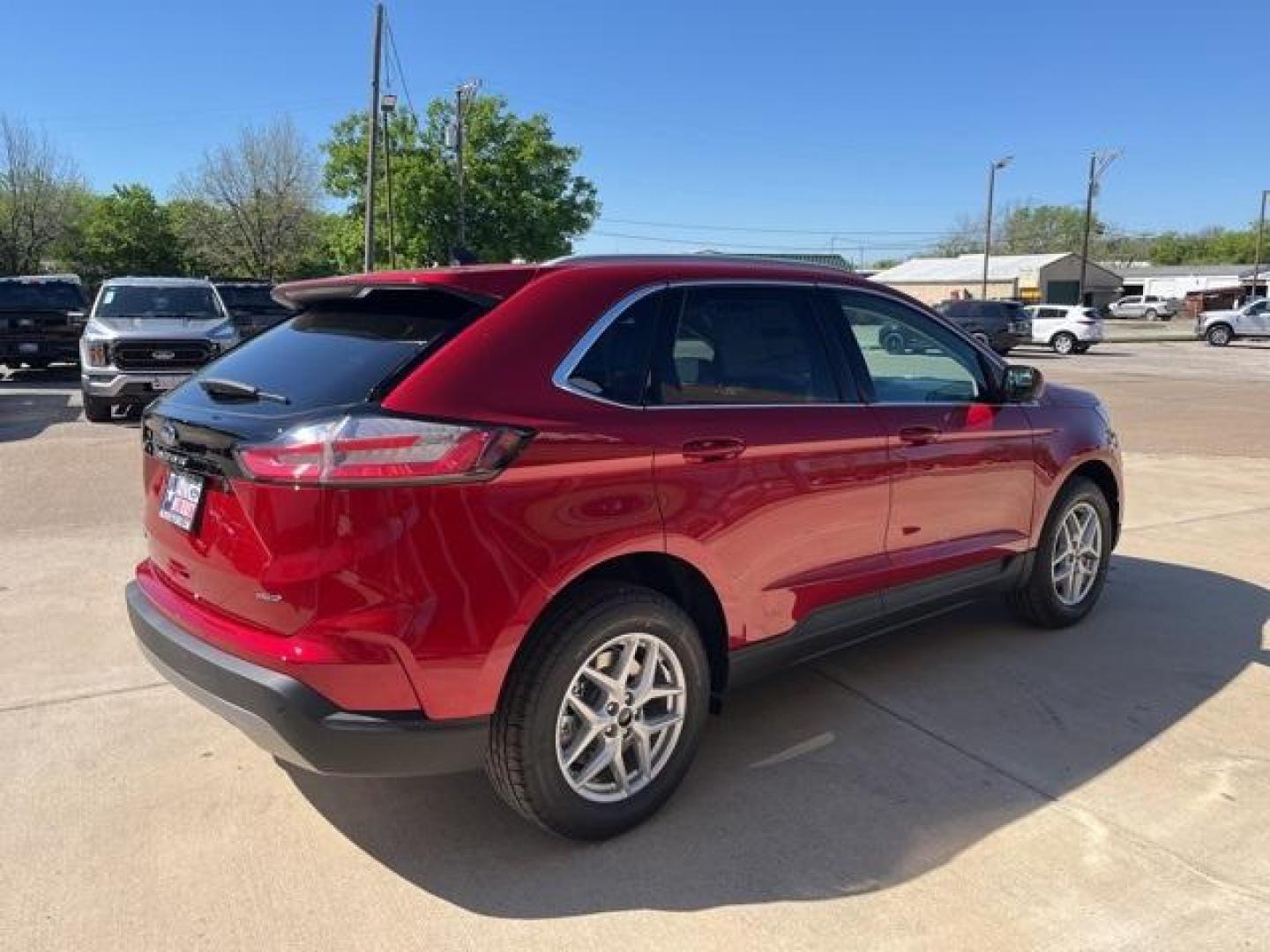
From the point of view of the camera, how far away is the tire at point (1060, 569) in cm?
480

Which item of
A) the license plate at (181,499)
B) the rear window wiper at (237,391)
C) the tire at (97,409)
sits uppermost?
the rear window wiper at (237,391)

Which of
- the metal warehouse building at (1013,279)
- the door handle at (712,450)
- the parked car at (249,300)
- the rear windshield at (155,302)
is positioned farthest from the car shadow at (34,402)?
the metal warehouse building at (1013,279)

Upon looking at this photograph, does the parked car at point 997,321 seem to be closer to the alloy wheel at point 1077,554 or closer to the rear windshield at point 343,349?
the alloy wheel at point 1077,554

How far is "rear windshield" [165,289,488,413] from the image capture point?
2.76m

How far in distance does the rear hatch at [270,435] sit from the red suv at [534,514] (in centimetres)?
1

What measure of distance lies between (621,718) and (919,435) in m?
1.71

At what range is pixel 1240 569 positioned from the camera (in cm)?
620

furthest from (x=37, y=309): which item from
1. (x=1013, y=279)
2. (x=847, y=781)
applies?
(x=1013, y=279)

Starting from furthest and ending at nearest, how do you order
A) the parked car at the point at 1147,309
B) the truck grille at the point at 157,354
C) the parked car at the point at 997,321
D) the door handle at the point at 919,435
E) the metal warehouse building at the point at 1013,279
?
the metal warehouse building at the point at 1013,279
the parked car at the point at 1147,309
the parked car at the point at 997,321
the truck grille at the point at 157,354
the door handle at the point at 919,435

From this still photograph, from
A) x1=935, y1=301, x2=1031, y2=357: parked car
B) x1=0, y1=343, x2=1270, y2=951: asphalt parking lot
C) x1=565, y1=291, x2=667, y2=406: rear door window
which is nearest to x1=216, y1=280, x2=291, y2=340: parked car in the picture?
x1=0, y1=343, x2=1270, y2=951: asphalt parking lot

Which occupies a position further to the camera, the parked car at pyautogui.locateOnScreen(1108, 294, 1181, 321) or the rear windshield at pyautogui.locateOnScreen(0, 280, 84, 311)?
the parked car at pyautogui.locateOnScreen(1108, 294, 1181, 321)

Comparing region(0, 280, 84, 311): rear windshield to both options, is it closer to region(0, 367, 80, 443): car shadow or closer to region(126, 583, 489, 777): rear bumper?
region(0, 367, 80, 443): car shadow

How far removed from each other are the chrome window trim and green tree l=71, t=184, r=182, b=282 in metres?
48.7

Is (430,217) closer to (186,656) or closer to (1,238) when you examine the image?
(1,238)
